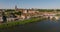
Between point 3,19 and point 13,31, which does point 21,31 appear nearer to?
point 13,31

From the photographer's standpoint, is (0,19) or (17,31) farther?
(0,19)

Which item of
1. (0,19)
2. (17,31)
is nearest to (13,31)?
(17,31)

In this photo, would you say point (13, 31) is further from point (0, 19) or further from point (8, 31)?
point (0, 19)

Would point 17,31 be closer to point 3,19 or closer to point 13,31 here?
point 13,31

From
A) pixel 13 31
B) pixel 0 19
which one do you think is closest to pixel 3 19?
pixel 0 19

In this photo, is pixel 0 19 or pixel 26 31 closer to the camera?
pixel 26 31

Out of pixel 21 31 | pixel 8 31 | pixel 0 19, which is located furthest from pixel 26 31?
pixel 0 19

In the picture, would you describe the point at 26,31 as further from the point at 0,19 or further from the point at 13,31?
the point at 0,19
